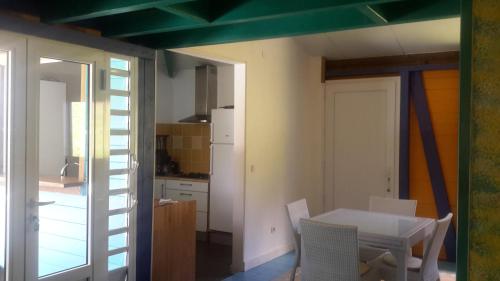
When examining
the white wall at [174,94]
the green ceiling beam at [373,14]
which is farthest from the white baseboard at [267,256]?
the green ceiling beam at [373,14]

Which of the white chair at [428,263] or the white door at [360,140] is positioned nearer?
the white chair at [428,263]

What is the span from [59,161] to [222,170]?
2920 millimetres

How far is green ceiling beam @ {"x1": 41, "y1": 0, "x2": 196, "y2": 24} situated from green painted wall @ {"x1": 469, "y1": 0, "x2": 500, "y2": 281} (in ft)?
4.77

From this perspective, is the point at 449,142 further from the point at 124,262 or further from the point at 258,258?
the point at 124,262

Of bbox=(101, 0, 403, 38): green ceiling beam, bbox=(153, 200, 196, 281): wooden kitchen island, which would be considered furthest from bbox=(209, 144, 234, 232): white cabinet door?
bbox=(101, 0, 403, 38): green ceiling beam

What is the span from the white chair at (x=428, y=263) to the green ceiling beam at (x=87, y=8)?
8.17 feet

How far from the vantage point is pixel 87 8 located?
2.66 meters

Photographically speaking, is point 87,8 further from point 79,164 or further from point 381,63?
point 381,63

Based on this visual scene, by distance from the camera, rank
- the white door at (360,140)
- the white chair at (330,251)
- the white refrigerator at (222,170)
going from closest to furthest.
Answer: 1. the white chair at (330,251)
2. the white door at (360,140)
3. the white refrigerator at (222,170)

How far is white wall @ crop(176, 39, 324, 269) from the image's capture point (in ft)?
16.0

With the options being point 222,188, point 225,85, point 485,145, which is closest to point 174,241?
point 222,188

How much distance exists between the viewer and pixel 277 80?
5.35 metres

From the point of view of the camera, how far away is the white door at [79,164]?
284 centimetres

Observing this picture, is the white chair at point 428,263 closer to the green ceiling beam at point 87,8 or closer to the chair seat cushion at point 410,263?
the chair seat cushion at point 410,263
